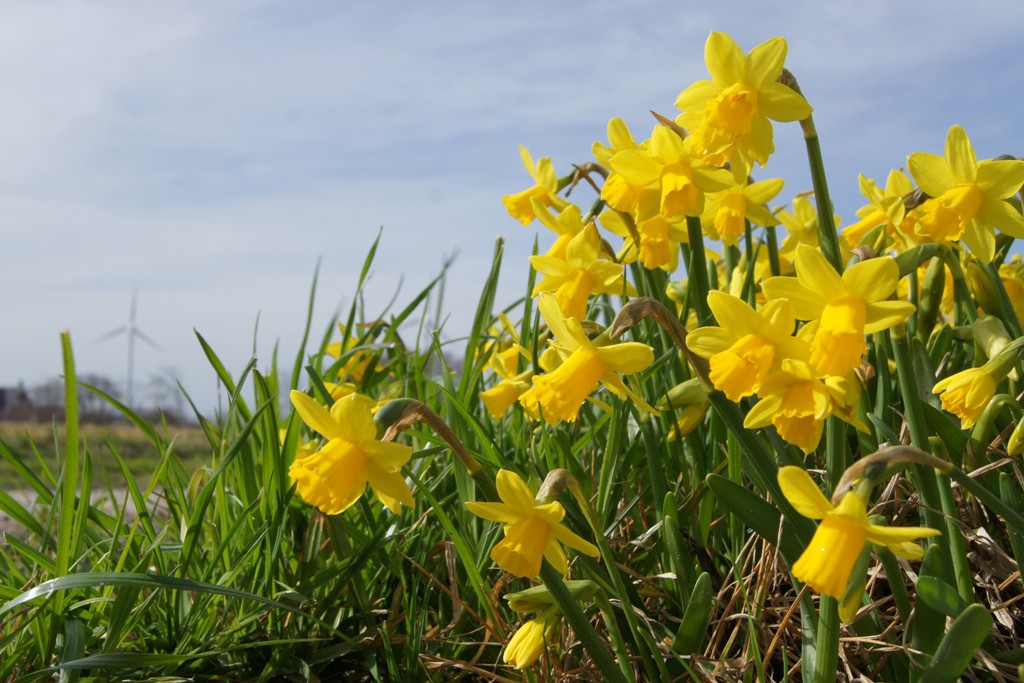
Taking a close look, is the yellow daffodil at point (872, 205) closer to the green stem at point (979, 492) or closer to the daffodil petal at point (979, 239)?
the daffodil petal at point (979, 239)

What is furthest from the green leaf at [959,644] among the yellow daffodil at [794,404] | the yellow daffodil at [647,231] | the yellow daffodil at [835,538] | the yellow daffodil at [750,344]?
the yellow daffodil at [647,231]

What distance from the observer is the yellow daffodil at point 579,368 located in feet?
4.80

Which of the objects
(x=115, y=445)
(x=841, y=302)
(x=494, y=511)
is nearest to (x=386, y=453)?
(x=494, y=511)

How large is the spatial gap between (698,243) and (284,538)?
1.27 meters

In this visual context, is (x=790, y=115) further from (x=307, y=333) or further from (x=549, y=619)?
(x=307, y=333)

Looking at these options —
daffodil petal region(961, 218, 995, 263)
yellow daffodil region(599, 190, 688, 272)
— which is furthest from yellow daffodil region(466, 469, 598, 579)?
daffodil petal region(961, 218, 995, 263)

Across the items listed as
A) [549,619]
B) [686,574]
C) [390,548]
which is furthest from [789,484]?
[390,548]

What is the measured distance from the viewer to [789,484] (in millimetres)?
1062

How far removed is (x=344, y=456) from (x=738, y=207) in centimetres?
110

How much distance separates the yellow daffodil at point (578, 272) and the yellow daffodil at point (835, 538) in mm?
877

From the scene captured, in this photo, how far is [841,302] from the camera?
129 cm

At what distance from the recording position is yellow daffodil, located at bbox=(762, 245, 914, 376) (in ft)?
3.96

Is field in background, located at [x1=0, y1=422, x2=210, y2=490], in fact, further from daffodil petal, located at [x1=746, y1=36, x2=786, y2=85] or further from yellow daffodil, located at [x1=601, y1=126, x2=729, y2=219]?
daffodil petal, located at [x1=746, y1=36, x2=786, y2=85]

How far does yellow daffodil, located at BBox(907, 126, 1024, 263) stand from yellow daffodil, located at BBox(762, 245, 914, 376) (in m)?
0.46
